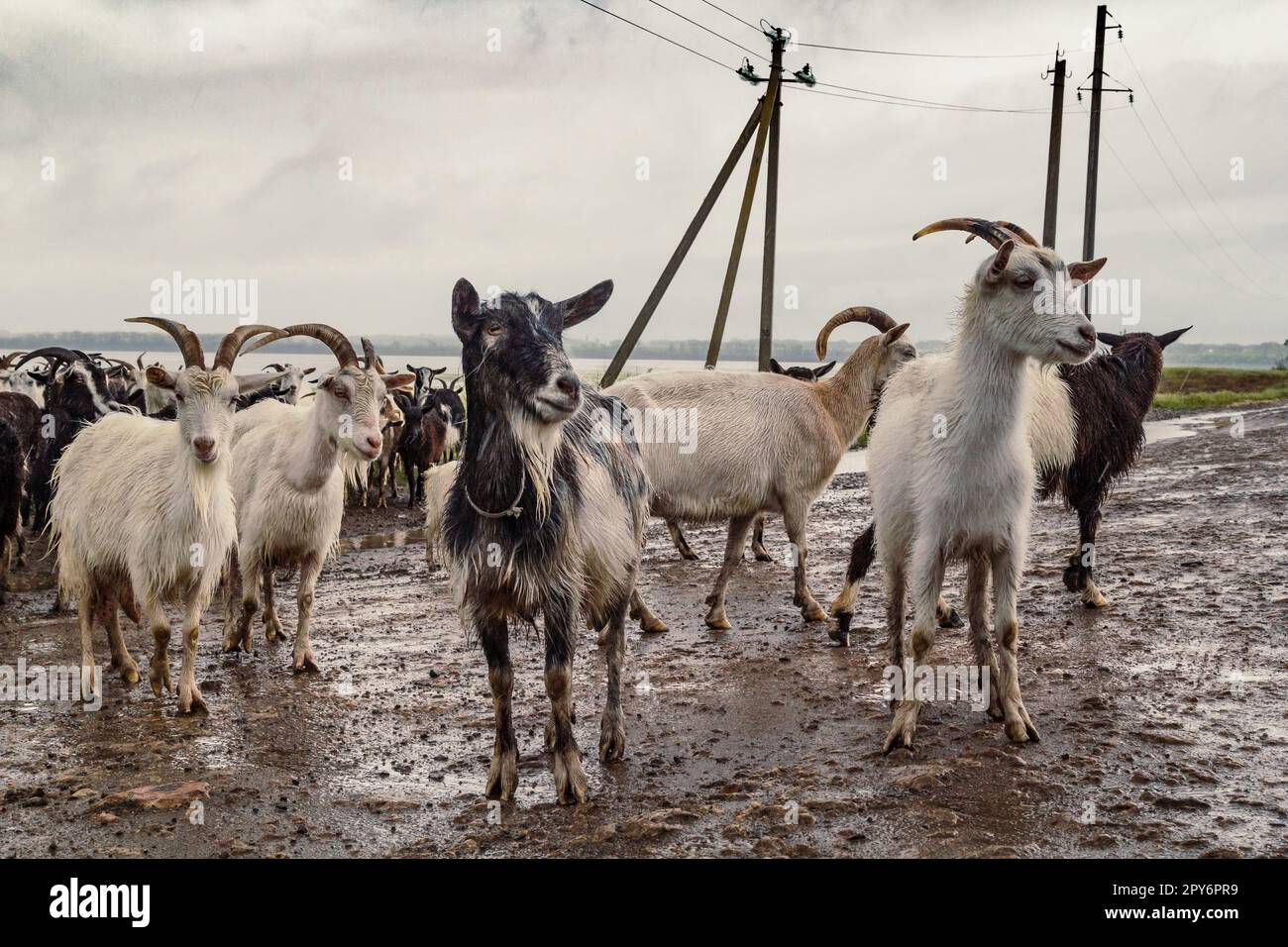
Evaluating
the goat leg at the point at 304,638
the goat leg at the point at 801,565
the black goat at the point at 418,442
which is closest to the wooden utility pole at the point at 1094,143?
the black goat at the point at 418,442

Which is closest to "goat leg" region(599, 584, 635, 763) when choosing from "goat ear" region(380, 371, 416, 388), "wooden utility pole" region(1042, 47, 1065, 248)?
"goat ear" region(380, 371, 416, 388)

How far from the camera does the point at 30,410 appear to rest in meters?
12.4

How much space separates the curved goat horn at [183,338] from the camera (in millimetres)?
6762

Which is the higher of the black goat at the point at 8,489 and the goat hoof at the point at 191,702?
the black goat at the point at 8,489

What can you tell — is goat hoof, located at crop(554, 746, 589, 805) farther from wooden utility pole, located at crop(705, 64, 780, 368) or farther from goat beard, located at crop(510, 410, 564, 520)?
wooden utility pole, located at crop(705, 64, 780, 368)

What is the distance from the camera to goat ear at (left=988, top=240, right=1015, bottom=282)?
5.15 m

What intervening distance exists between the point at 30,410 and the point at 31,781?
27.5 ft

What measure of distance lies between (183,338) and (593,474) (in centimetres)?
312

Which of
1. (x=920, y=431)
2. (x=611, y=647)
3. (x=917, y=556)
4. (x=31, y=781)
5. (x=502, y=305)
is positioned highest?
(x=502, y=305)

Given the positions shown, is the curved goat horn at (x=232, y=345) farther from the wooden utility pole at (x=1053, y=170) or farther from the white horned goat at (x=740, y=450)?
the wooden utility pole at (x=1053, y=170)

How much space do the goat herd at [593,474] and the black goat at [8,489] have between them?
0.8 inches

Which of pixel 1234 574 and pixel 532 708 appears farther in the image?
pixel 1234 574
